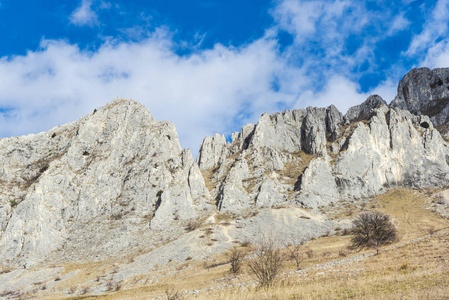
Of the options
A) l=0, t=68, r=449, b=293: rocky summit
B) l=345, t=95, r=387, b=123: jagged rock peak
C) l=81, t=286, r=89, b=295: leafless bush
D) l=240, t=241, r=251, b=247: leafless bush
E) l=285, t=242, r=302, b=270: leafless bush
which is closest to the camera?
l=285, t=242, r=302, b=270: leafless bush

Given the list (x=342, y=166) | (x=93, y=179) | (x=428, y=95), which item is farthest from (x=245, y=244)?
(x=428, y=95)

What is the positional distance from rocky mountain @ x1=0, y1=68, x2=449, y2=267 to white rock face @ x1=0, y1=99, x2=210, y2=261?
403 mm

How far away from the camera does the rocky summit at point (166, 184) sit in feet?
283

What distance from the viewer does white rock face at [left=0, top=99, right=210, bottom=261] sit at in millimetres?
90625

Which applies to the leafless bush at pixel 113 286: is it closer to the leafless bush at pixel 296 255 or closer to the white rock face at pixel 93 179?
the leafless bush at pixel 296 255

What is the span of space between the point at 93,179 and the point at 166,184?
30.8 meters

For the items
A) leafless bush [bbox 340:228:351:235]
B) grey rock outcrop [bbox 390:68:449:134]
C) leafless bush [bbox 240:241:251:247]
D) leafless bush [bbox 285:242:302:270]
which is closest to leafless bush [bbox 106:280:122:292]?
leafless bush [bbox 285:242:302:270]

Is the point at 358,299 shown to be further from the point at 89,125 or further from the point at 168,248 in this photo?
the point at 89,125

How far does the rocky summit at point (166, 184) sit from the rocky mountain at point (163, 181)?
0.46 metres

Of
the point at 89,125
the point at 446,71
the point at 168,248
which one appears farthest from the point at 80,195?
the point at 446,71

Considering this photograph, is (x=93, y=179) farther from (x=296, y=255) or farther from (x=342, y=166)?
(x=342, y=166)

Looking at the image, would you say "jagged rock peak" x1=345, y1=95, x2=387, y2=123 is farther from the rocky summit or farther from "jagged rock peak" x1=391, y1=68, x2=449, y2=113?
"jagged rock peak" x1=391, y1=68, x2=449, y2=113

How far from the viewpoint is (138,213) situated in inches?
4168

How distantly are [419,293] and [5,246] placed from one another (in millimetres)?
105735
